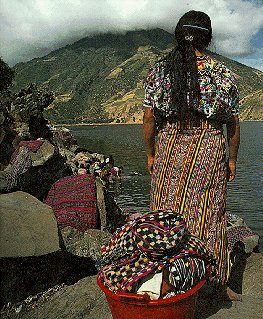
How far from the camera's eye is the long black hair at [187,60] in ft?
9.95

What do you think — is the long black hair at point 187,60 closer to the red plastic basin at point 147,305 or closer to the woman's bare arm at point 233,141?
the woman's bare arm at point 233,141

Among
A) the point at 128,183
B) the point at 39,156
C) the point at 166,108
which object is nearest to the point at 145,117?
the point at 166,108

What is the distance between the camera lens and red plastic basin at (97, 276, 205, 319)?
2514 mm

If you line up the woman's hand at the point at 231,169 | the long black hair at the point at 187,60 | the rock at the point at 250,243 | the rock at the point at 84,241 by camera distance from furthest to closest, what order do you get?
the rock at the point at 250,243, the rock at the point at 84,241, the woman's hand at the point at 231,169, the long black hair at the point at 187,60

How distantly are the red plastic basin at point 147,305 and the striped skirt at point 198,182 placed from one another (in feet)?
1.78

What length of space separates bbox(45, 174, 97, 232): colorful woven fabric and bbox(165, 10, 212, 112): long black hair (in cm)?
215

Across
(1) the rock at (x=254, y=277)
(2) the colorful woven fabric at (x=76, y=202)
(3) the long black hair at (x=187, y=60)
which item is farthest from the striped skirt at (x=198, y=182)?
(2) the colorful woven fabric at (x=76, y=202)

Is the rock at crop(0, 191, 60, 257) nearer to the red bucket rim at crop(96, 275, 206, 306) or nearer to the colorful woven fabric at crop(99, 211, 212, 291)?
the colorful woven fabric at crop(99, 211, 212, 291)

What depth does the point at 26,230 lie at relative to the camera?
3.56 metres

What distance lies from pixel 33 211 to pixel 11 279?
0.60 m

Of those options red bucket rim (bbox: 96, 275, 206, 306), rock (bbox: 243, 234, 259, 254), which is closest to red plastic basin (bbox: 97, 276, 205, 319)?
red bucket rim (bbox: 96, 275, 206, 306)

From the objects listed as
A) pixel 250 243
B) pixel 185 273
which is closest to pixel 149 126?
pixel 185 273

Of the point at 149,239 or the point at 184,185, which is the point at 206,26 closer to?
the point at 184,185

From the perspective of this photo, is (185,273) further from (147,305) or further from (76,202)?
(76,202)
